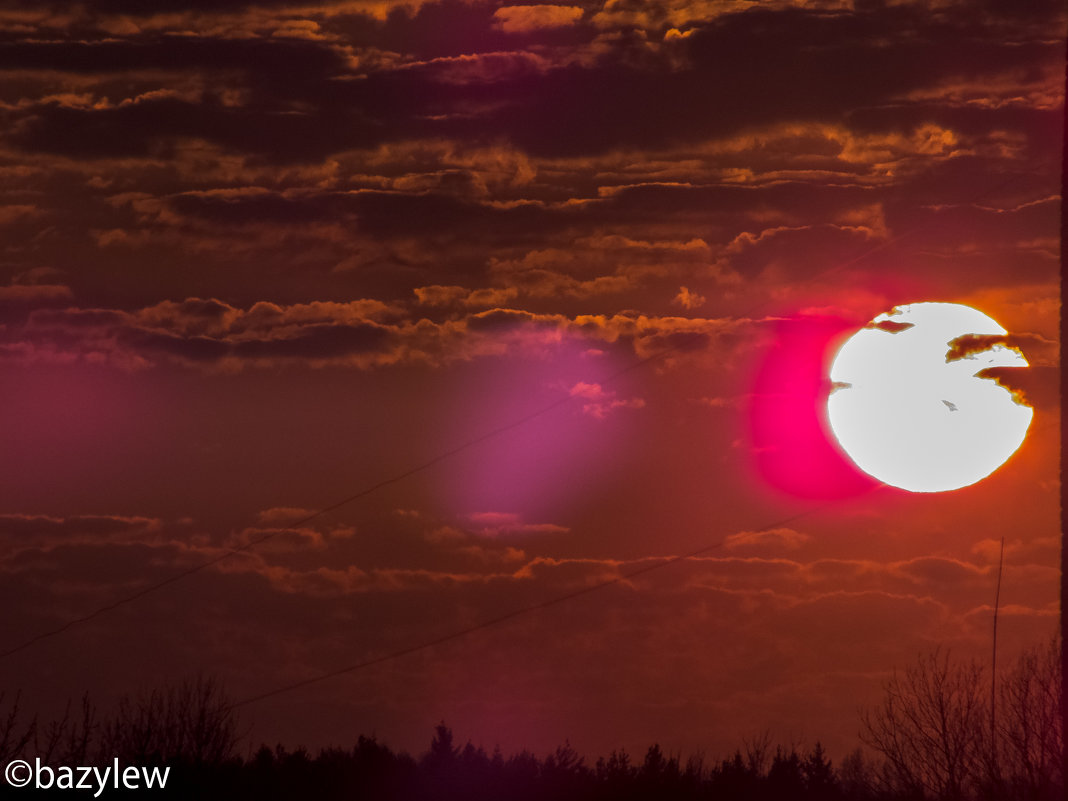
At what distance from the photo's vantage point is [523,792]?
180 ft

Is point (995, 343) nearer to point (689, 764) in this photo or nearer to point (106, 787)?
point (106, 787)

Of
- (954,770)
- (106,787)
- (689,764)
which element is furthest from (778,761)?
(106,787)

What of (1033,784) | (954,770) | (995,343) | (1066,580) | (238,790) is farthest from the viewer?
(238,790)

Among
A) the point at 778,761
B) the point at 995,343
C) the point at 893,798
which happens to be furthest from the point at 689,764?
the point at 995,343

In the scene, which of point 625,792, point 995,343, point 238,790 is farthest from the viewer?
point 625,792

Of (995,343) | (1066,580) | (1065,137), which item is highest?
(1065,137)

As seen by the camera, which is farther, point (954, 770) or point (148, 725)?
point (148, 725)

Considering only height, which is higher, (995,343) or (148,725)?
(148,725)

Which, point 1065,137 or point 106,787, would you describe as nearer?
point 1065,137

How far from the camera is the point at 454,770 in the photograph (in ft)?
177

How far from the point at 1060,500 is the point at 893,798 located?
3632 cm

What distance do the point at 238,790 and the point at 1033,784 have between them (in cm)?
2771

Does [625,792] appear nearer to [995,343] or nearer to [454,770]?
[454,770]

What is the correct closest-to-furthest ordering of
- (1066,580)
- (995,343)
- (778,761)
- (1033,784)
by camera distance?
(1066,580) < (995,343) < (1033,784) < (778,761)
